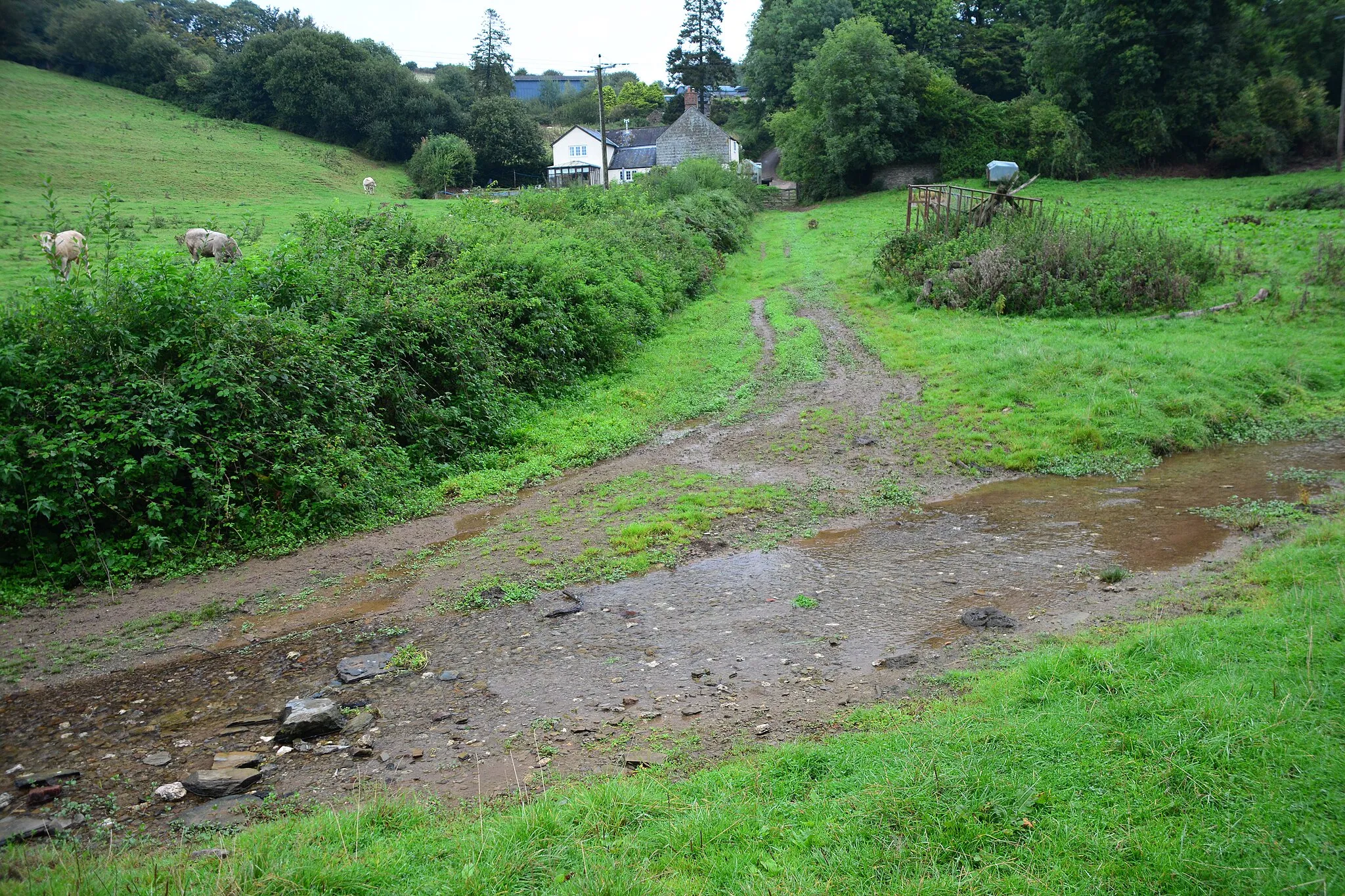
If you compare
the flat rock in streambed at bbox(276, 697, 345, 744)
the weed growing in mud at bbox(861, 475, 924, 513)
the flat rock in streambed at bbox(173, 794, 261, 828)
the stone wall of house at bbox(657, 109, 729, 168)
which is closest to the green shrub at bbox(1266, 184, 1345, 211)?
the weed growing in mud at bbox(861, 475, 924, 513)

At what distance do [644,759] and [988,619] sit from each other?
11.1 ft

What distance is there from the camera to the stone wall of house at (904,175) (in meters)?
49.2

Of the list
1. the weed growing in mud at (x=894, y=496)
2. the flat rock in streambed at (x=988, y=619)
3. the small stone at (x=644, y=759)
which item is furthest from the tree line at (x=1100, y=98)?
the small stone at (x=644, y=759)

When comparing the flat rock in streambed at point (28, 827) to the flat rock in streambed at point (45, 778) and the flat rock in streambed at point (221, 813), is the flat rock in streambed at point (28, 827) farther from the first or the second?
the flat rock in streambed at point (221, 813)

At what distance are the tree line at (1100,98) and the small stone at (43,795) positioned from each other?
48714 millimetres

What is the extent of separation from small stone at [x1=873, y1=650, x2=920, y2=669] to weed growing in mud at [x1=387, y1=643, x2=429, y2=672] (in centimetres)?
355

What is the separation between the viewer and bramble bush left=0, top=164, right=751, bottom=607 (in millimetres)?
7801

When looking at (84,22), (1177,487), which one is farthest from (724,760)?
(84,22)

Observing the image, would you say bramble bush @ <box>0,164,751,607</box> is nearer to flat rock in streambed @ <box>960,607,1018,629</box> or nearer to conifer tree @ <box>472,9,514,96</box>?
flat rock in streambed @ <box>960,607,1018,629</box>

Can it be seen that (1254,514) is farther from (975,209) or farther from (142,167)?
(142,167)

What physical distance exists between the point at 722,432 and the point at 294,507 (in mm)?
6457

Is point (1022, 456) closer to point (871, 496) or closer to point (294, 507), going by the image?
point (871, 496)

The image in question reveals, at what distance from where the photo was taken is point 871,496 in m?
10.0

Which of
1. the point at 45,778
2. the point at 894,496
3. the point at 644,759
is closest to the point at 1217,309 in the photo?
the point at 894,496
